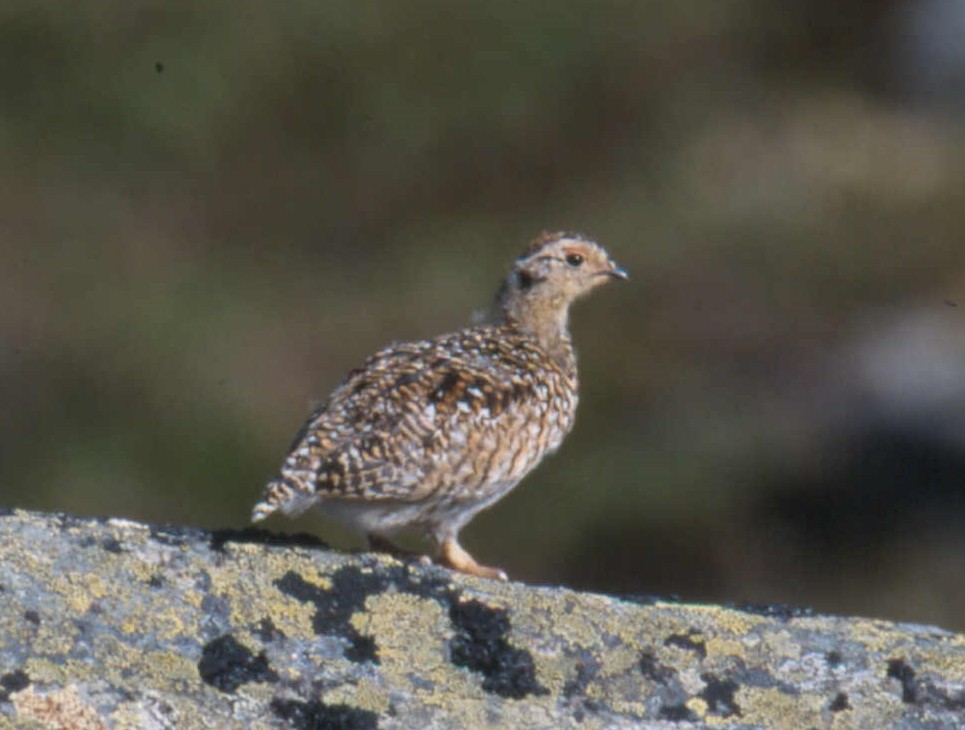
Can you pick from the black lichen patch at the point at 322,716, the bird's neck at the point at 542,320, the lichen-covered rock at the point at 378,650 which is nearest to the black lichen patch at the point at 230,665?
the lichen-covered rock at the point at 378,650

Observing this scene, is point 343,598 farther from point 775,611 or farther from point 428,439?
point 428,439

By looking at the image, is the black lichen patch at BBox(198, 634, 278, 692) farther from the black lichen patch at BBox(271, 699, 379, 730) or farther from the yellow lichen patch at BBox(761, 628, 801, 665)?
the yellow lichen patch at BBox(761, 628, 801, 665)

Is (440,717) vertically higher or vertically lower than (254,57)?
lower

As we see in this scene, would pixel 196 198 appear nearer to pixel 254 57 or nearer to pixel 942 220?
pixel 254 57

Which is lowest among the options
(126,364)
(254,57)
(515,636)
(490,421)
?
(515,636)

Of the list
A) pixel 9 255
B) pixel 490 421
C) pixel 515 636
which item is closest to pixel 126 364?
pixel 9 255

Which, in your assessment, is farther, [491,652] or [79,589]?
[491,652]

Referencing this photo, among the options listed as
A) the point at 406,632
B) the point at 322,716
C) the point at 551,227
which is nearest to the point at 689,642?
the point at 406,632
